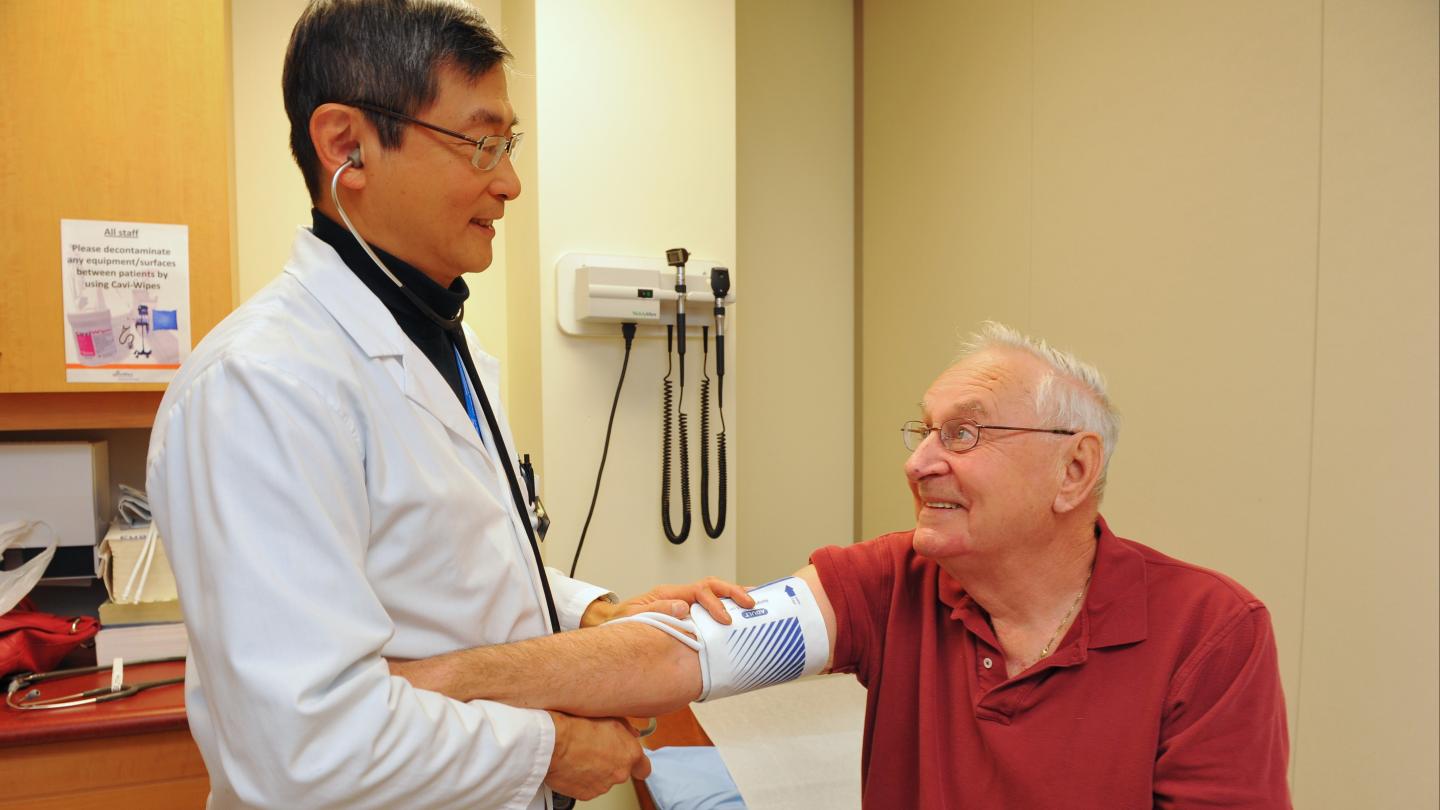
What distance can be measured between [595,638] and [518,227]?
1426 mm

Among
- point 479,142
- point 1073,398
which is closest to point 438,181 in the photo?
point 479,142

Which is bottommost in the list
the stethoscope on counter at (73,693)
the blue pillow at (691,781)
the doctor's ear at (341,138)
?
the blue pillow at (691,781)

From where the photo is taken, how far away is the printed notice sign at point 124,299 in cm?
179

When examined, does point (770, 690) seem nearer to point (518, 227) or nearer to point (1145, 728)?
point (1145, 728)

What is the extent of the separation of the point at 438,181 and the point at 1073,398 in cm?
88

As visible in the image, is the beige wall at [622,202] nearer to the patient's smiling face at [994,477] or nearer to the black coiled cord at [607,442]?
the black coiled cord at [607,442]

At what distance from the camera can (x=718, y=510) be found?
2.35 m

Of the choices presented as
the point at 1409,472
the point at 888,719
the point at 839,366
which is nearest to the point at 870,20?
the point at 839,366

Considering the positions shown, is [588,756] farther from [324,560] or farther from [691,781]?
[691,781]

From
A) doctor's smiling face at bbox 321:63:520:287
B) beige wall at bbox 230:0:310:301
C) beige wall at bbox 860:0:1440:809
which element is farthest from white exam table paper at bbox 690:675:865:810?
beige wall at bbox 230:0:310:301

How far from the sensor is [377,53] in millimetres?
992

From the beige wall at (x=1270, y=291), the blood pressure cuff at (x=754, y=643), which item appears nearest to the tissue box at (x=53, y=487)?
the blood pressure cuff at (x=754, y=643)

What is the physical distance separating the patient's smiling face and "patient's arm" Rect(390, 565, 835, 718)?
0.24m

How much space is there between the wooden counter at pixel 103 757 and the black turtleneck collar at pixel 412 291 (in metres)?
0.99
